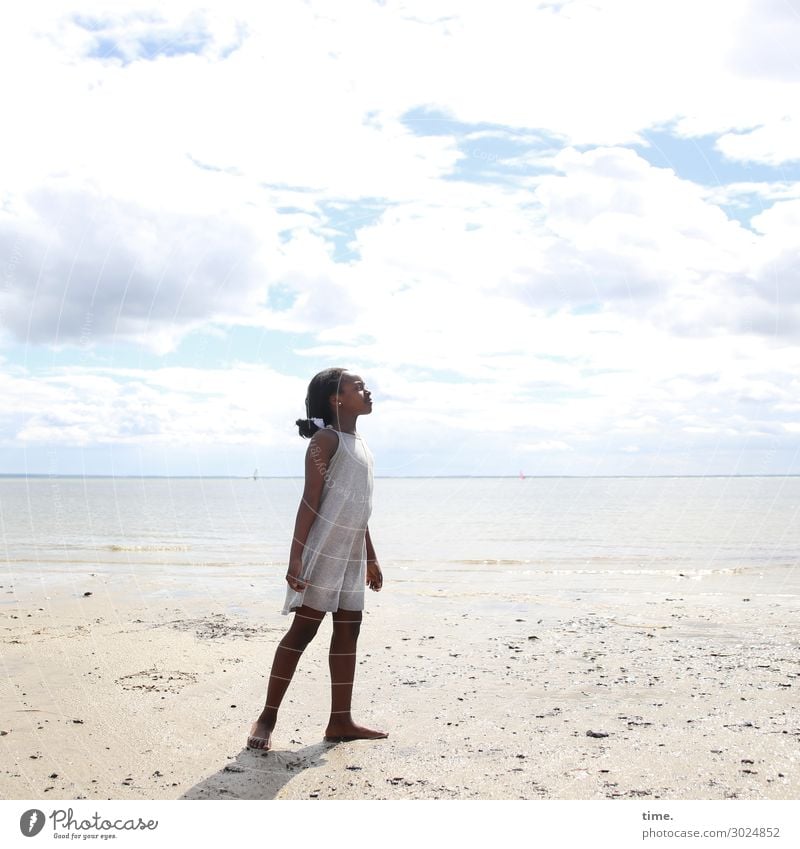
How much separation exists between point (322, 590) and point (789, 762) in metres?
2.85

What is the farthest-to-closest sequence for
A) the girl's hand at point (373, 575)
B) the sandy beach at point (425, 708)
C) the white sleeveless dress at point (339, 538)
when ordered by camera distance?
1. the girl's hand at point (373, 575)
2. the white sleeveless dress at point (339, 538)
3. the sandy beach at point (425, 708)

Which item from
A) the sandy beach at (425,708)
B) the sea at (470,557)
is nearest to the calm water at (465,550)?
the sea at (470,557)

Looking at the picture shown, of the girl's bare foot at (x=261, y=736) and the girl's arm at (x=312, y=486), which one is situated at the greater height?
the girl's arm at (x=312, y=486)

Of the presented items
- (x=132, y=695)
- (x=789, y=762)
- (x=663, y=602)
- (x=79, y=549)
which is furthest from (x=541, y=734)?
(x=79, y=549)

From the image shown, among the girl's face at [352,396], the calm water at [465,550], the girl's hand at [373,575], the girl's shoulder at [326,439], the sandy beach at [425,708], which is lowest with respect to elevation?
the calm water at [465,550]

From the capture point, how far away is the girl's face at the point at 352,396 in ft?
16.7

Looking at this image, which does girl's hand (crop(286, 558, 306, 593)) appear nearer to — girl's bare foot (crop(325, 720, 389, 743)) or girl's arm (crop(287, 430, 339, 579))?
girl's arm (crop(287, 430, 339, 579))

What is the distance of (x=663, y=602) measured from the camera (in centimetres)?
1198

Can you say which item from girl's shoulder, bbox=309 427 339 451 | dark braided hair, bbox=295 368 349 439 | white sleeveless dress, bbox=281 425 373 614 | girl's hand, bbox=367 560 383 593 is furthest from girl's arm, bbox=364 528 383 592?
dark braided hair, bbox=295 368 349 439

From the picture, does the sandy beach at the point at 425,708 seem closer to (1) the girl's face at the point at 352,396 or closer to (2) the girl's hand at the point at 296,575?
(2) the girl's hand at the point at 296,575

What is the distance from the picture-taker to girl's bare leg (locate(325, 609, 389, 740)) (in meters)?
5.10

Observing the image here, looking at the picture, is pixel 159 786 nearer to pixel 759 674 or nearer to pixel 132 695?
pixel 132 695

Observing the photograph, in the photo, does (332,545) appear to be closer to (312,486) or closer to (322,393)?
(312,486)

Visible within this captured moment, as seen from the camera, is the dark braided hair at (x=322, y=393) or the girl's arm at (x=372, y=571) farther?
the girl's arm at (x=372, y=571)
